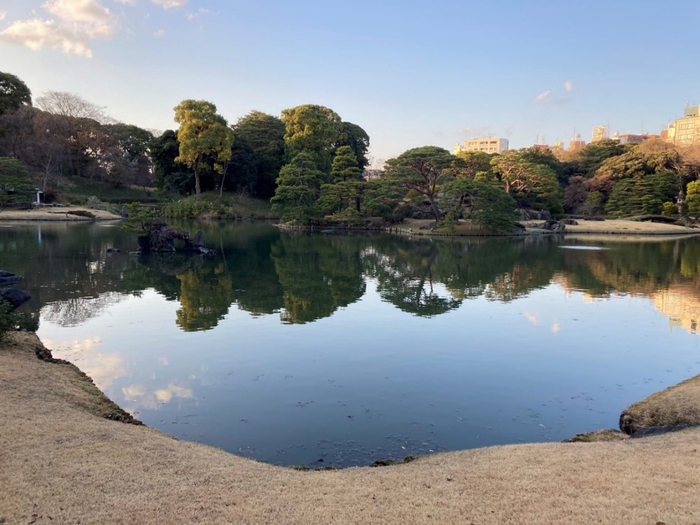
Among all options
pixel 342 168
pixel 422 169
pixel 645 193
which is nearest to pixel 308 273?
pixel 422 169

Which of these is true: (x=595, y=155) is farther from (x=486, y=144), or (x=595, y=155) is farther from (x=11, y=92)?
(x=486, y=144)

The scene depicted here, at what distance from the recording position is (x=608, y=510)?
9.27ft

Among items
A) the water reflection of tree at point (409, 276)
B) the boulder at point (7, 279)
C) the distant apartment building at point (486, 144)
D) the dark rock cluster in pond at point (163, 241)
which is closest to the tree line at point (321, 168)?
the water reflection of tree at point (409, 276)

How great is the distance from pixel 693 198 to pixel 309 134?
101 ft

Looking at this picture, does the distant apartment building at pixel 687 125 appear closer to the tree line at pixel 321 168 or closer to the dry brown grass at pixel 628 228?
the tree line at pixel 321 168

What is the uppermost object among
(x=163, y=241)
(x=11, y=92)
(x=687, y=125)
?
(x=687, y=125)

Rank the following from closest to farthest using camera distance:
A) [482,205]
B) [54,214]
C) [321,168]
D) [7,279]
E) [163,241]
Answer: [7,279] < [163,241] < [482,205] < [54,214] < [321,168]

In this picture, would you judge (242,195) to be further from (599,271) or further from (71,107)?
(599,271)

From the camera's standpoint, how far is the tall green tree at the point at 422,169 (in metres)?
32.1

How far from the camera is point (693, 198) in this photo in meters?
38.3

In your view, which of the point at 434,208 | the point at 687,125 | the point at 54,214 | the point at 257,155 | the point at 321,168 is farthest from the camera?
the point at 687,125

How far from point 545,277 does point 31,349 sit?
48.6ft

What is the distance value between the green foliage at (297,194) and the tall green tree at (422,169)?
5446 millimetres

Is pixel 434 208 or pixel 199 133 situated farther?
pixel 199 133
